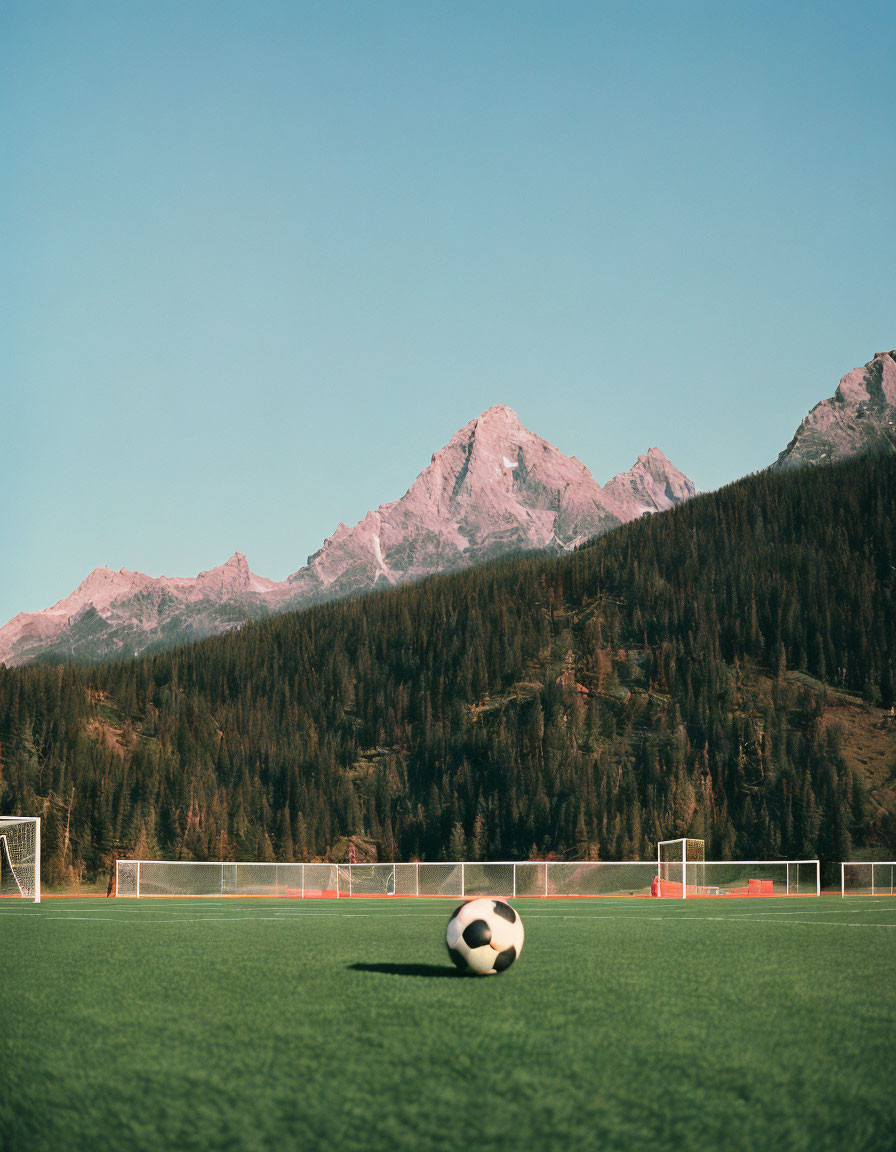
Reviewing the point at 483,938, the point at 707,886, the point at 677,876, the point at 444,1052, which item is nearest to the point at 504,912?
the point at 483,938

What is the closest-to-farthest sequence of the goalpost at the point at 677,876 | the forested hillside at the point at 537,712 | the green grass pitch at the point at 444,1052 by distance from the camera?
the green grass pitch at the point at 444,1052 < the goalpost at the point at 677,876 < the forested hillside at the point at 537,712

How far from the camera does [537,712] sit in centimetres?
11519

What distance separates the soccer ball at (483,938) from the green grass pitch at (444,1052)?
19 cm

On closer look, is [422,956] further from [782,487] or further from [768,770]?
[782,487]

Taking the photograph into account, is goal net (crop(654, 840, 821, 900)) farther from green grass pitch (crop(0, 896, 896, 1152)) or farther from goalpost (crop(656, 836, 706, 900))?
green grass pitch (crop(0, 896, 896, 1152))

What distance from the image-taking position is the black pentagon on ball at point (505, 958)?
36.4 feet

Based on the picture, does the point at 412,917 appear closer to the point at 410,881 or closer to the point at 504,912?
the point at 504,912

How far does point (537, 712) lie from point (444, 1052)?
109 metres

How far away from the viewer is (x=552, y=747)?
357 ft

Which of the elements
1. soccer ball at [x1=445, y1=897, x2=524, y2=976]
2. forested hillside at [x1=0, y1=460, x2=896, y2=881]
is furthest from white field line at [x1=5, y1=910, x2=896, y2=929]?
forested hillside at [x1=0, y1=460, x2=896, y2=881]

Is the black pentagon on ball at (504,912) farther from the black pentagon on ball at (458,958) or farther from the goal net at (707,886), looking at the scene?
the goal net at (707,886)

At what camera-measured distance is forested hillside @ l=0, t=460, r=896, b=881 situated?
325ft

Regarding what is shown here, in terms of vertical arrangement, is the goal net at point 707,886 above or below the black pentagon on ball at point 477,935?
below

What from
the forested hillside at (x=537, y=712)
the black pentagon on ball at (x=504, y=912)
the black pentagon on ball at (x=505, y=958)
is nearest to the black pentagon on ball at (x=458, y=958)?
the black pentagon on ball at (x=505, y=958)
